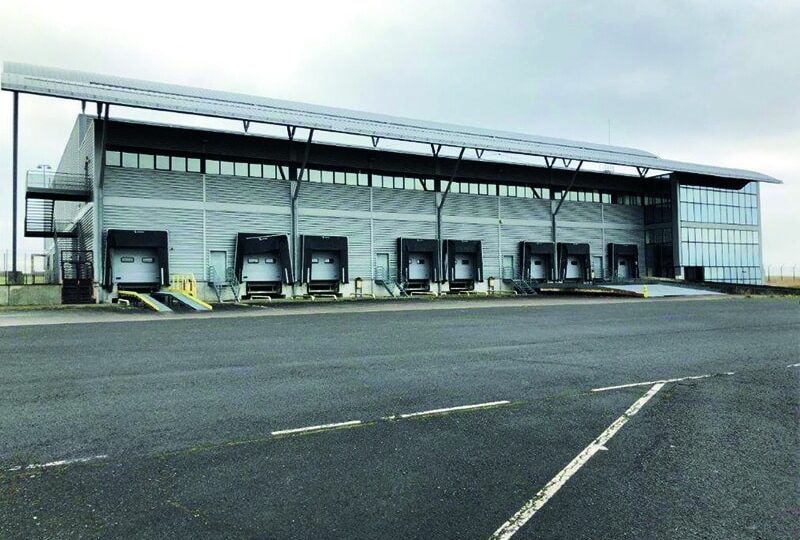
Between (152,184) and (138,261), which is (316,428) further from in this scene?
(152,184)

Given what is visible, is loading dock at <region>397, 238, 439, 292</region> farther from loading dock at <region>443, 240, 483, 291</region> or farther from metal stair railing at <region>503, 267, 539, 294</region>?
metal stair railing at <region>503, 267, 539, 294</region>

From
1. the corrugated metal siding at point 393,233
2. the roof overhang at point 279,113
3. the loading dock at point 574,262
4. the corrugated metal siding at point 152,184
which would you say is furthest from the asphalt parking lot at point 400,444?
the loading dock at point 574,262

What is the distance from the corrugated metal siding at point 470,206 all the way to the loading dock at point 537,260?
4.04 m

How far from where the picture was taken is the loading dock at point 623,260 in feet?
157

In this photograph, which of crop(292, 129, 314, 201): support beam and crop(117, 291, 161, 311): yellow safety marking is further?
crop(292, 129, 314, 201): support beam

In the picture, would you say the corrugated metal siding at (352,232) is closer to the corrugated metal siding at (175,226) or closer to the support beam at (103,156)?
the corrugated metal siding at (175,226)

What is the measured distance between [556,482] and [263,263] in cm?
3099

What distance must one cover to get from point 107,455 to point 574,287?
38004 mm

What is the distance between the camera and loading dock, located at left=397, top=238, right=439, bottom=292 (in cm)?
3797

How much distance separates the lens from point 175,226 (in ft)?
101

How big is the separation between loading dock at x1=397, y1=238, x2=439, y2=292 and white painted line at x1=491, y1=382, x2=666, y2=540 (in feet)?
105

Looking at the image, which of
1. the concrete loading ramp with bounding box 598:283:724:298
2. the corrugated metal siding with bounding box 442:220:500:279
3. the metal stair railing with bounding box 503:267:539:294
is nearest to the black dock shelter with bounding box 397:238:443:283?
the corrugated metal siding with bounding box 442:220:500:279

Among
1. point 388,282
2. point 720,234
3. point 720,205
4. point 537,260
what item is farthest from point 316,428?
point 720,205

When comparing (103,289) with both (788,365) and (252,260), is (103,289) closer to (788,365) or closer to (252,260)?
(252,260)
